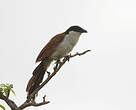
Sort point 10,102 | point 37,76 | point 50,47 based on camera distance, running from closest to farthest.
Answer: point 10,102
point 37,76
point 50,47

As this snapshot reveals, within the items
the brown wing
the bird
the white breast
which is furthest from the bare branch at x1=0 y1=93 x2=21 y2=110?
the white breast

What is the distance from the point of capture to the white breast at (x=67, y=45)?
23.7 feet

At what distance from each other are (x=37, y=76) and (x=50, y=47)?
93 cm

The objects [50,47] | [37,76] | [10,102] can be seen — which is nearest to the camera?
[10,102]

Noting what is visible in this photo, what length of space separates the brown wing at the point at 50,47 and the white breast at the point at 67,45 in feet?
0.36

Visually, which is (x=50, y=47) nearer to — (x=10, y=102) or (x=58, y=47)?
(x=58, y=47)

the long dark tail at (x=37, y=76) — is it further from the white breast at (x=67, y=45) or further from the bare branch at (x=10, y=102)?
the bare branch at (x=10, y=102)

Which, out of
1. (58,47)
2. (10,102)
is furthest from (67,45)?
(10,102)

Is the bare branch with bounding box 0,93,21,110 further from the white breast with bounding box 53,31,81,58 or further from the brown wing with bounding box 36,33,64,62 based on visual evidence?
the white breast with bounding box 53,31,81,58

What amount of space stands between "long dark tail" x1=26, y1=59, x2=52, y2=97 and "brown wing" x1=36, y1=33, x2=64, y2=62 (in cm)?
13

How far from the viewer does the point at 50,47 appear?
7242 millimetres

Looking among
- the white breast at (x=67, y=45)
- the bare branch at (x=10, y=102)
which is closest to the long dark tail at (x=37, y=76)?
the white breast at (x=67, y=45)

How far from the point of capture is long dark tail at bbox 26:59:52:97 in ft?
20.8

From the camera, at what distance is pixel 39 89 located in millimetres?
5980
